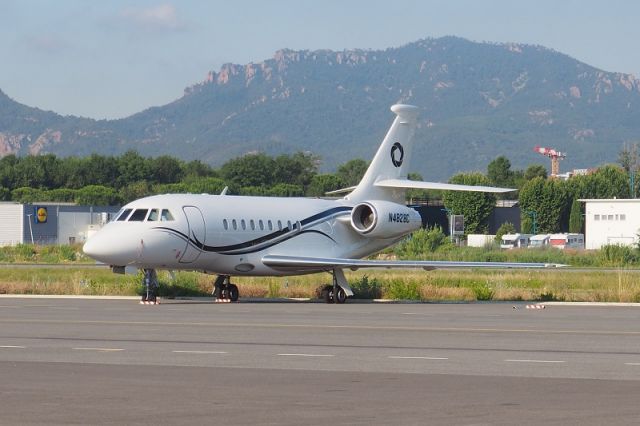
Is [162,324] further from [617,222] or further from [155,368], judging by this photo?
[617,222]

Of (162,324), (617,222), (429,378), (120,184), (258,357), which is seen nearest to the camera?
(429,378)

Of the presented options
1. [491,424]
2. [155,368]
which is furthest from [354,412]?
[155,368]

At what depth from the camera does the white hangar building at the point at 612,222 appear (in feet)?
320

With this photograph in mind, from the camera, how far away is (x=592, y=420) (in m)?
12.1

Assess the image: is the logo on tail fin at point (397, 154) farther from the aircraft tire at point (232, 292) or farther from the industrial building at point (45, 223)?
the industrial building at point (45, 223)

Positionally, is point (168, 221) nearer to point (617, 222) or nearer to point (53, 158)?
point (617, 222)

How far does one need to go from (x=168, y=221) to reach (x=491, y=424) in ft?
80.1

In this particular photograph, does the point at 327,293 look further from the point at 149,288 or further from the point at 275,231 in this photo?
the point at 149,288

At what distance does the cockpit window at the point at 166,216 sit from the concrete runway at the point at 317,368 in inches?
239

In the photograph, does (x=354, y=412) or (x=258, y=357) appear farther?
(x=258, y=357)

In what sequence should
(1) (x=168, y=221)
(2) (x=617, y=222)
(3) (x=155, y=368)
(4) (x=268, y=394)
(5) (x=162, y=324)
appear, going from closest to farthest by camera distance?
(4) (x=268, y=394) → (3) (x=155, y=368) → (5) (x=162, y=324) → (1) (x=168, y=221) → (2) (x=617, y=222)

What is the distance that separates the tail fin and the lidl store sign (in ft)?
209

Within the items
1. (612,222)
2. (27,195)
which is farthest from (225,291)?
(27,195)

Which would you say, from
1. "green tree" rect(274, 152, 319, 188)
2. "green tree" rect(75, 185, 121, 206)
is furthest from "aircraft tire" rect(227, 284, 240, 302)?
"green tree" rect(274, 152, 319, 188)
